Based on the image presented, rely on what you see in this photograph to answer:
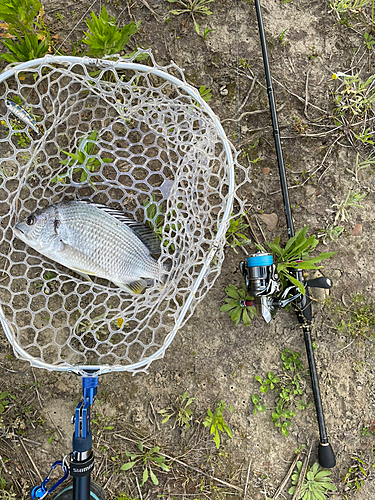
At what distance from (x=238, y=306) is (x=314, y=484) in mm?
1243

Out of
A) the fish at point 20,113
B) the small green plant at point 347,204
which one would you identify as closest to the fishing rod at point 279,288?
the small green plant at point 347,204

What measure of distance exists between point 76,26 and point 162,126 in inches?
33.3

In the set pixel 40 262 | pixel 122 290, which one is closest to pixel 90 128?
pixel 40 262

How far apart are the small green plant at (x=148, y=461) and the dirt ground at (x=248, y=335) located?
0.04m

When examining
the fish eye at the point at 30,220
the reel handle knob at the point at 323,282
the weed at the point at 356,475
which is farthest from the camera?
the weed at the point at 356,475

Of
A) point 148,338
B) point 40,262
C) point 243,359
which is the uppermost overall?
point 40,262

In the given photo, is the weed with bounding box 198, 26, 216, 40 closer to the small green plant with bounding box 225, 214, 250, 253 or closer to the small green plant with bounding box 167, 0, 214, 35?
the small green plant with bounding box 167, 0, 214, 35

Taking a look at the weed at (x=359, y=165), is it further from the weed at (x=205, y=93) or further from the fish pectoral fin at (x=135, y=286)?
the fish pectoral fin at (x=135, y=286)

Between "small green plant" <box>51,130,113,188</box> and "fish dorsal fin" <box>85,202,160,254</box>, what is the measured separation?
22 centimetres

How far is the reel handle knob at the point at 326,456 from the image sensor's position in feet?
7.41

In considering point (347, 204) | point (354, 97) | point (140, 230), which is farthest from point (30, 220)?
point (354, 97)

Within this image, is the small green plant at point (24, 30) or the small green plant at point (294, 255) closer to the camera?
the small green plant at point (24, 30)

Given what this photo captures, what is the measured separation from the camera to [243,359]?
2334 mm

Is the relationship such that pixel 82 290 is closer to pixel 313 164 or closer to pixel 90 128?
pixel 90 128
